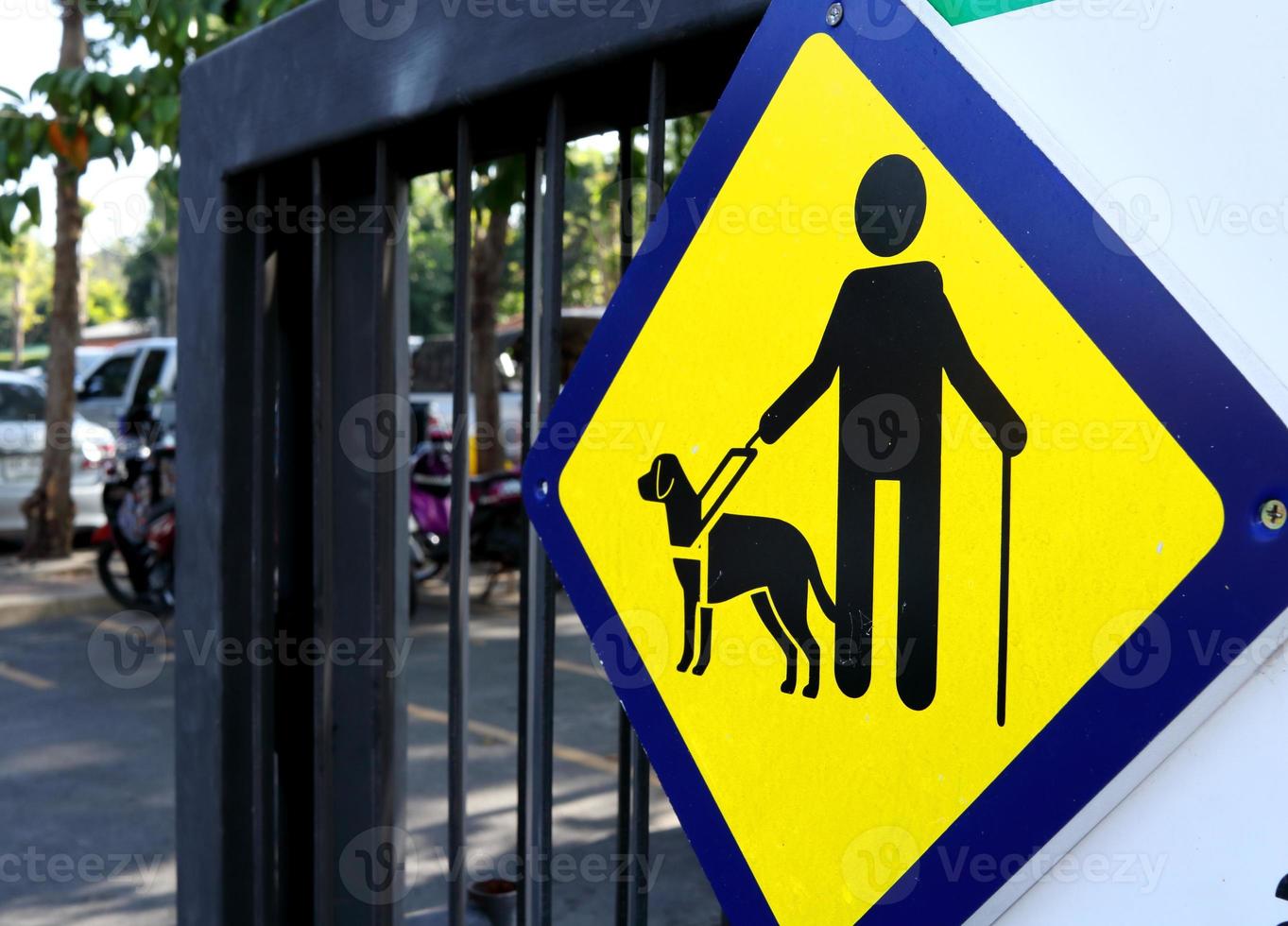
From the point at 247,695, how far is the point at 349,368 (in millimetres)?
535

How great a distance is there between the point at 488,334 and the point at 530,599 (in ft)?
34.0

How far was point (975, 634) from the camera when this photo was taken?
3.41ft

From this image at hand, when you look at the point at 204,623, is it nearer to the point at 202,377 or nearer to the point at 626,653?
the point at 202,377

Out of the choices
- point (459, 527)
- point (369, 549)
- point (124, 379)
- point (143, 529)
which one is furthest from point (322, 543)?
point (124, 379)

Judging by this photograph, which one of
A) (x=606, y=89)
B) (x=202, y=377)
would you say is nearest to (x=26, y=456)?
(x=202, y=377)

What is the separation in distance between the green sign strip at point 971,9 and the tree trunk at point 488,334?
1042 cm

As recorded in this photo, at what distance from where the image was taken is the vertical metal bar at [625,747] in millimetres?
1489

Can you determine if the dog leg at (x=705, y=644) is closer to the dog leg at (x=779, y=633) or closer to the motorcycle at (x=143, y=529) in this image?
the dog leg at (x=779, y=633)

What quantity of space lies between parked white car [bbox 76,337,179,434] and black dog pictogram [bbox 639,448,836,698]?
43.8 ft

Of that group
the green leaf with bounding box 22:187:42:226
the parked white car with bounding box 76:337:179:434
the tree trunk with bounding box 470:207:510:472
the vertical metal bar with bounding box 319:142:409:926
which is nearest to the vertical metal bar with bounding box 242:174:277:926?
the vertical metal bar with bounding box 319:142:409:926

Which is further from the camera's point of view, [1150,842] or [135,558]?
[135,558]

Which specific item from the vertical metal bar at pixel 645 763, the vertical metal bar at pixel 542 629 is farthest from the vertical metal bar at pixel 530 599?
the vertical metal bar at pixel 645 763

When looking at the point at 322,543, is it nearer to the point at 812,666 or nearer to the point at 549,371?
the point at 549,371

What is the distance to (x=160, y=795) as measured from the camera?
17.8ft
